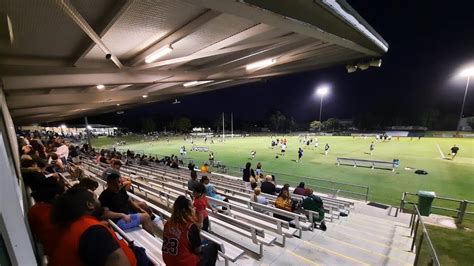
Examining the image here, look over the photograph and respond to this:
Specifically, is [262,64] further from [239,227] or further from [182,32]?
[239,227]

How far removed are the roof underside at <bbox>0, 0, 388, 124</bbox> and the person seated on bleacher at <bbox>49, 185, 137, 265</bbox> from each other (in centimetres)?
186

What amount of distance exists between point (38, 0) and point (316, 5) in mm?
2971

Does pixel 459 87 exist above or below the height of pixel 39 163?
above

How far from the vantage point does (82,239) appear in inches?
65.9

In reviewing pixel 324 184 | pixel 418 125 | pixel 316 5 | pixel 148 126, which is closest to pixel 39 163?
pixel 316 5

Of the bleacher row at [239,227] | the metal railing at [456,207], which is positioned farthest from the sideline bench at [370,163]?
the bleacher row at [239,227]

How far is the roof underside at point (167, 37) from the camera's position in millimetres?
2475

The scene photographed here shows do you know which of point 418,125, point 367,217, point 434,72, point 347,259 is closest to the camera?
point 347,259

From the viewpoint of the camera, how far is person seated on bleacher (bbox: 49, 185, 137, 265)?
5.38 feet

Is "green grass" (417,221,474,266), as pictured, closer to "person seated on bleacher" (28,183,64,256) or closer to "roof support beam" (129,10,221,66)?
"roof support beam" (129,10,221,66)

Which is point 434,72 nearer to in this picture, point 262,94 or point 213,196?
point 262,94

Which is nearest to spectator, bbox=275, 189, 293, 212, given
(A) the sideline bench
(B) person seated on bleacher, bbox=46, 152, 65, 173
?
(B) person seated on bleacher, bbox=46, 152, 65, 173

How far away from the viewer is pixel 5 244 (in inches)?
63.2

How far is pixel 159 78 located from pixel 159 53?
1.32 meters
